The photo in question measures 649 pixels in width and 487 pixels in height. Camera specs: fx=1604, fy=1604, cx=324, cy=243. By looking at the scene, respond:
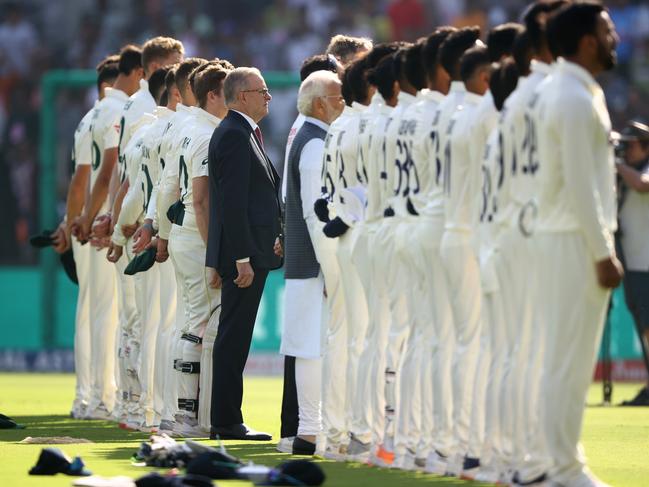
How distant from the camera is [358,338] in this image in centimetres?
1027

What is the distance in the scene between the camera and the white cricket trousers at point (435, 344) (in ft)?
30.1

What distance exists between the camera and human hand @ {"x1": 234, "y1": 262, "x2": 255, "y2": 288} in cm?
1140

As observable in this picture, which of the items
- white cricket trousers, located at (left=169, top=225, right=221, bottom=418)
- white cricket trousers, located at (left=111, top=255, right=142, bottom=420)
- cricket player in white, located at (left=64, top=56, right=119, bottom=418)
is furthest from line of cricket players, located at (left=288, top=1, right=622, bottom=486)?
cricket player in white, located at (left=64, top=56, right=119, bottom=418)

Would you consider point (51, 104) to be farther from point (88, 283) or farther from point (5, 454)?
point (5, 454)

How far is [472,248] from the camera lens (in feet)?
29.0

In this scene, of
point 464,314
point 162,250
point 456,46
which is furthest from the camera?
point 162,250

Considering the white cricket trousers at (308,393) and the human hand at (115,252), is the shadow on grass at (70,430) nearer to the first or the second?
the human hand at (115,252)

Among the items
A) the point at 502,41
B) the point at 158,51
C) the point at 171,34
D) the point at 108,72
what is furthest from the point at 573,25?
the point at 171,34

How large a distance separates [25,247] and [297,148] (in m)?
13.9

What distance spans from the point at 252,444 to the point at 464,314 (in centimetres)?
292

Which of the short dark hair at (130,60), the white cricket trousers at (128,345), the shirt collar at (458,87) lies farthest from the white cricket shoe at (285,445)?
the short dark hair at (130,60)

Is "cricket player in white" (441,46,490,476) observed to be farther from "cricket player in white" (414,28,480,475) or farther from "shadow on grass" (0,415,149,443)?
"shadow on grass" (0,415,149,443)

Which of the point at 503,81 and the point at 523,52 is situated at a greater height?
the point at 523,52

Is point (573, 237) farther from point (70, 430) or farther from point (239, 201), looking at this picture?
point (70, 430)
